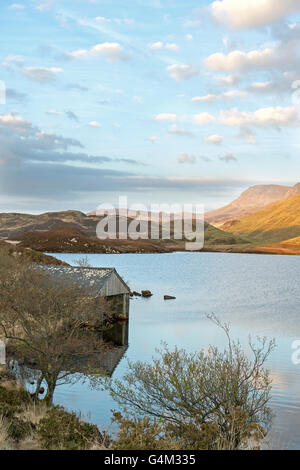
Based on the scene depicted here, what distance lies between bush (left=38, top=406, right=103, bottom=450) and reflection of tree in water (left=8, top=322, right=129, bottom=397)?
16.2ft

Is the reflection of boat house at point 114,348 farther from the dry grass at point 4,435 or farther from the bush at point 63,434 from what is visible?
the dry grass at point 4,435

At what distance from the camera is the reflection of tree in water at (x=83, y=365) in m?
21.6

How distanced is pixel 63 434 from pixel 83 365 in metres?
13.4

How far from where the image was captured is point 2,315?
2222 cm

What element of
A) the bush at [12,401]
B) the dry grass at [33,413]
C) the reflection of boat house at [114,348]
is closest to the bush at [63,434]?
the dry grass at [33,413]
